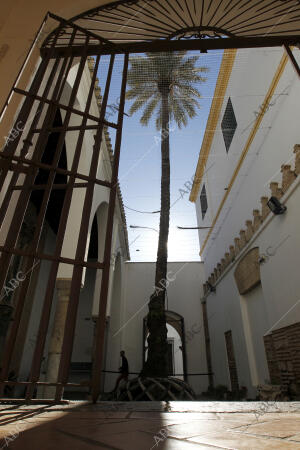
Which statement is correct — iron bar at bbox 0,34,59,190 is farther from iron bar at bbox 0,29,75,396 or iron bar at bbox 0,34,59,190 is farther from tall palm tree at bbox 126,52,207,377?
tall palm tree at bbox 126,52,207,377

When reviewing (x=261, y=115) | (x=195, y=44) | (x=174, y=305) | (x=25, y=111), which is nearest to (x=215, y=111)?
(x=261, y=115)

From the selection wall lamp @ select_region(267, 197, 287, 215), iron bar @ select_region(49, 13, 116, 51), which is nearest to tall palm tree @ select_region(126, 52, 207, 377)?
wall lamp @ select_region(267, 197, 287, 215)

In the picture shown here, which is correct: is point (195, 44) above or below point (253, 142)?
below

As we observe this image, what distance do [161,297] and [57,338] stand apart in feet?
9.39

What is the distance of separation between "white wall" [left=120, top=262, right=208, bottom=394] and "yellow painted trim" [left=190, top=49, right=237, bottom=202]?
500cm

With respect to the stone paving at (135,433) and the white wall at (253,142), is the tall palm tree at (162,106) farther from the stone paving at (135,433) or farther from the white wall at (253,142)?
the stone paving at (135,433)

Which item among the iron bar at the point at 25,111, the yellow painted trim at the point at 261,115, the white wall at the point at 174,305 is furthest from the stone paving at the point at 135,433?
the white wall at the point at 174,305

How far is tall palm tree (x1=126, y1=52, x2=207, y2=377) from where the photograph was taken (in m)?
6.98

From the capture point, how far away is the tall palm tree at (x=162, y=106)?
22.9ft

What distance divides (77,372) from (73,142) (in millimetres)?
9154

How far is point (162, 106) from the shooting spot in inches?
427

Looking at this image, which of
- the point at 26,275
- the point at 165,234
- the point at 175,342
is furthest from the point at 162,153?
the point at 175,342

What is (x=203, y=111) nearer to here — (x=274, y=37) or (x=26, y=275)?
(x=274, y=37)

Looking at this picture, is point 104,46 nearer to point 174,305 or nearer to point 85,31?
point 85,31
